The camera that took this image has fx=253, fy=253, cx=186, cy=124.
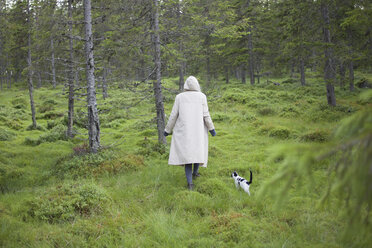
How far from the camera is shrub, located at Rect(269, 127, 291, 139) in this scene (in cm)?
937

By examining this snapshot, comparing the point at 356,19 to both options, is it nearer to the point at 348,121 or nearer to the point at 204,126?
the point at 204,126

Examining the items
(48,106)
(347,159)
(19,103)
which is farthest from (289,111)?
(19,103)

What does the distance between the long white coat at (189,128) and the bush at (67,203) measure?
1660mm

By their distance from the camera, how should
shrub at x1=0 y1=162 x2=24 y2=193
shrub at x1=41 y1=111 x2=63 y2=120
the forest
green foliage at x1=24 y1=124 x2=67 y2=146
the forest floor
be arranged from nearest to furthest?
the forest
the forest floor
shrub at x1=0 y1=162 x2=24 y2=193
green foliage at x1=24 y1=124 x2=67 y2=146
shrub at x1=41 y1=111 x2=63 y2=120

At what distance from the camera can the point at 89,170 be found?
6.87m

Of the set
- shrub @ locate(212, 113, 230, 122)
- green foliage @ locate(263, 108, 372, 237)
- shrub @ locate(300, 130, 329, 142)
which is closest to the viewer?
green foliage @ locate(263, 108, 372, 237)

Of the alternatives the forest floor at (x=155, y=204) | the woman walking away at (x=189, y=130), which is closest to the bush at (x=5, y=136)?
the forest floor at (x=155, y=204)

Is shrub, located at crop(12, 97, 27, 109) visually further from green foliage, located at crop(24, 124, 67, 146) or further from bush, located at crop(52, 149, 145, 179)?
bush, located at crop(52, 149, 145, 179)

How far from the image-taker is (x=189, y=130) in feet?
17.8

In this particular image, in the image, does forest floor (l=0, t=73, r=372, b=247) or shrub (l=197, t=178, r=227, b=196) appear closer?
forest floor (l=0, t=73, r=372, b=247)

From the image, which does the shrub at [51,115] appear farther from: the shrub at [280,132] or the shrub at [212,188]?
the shrub at [212,188]

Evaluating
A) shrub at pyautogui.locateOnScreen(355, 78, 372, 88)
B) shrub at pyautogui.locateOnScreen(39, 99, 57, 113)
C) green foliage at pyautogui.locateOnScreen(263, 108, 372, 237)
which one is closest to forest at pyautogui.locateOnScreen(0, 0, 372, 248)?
green foliage at pyautogui.locateOnScreen(263, 108, 372, 237)

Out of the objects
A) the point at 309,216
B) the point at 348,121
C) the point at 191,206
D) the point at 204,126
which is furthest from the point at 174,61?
the point at 348,121

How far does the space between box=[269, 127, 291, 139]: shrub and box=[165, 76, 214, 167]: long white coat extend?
4.76 metres
